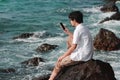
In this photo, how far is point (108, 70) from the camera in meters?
11.6

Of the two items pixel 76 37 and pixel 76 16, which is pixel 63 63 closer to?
pixel 76 37

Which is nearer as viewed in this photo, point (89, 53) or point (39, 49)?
point (89, 53)

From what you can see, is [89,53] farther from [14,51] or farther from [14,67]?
[14,51]

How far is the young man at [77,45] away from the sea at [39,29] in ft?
21.4

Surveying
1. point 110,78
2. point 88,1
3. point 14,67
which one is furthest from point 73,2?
point 110,78

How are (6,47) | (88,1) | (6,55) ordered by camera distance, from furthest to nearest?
(88,1) → (6,47) → (6,55)

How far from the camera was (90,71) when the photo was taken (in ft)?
37.5

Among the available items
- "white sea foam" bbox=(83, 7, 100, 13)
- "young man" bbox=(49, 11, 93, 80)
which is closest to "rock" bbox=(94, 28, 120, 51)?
"young man" bbox=(49, 11, 93, 80)

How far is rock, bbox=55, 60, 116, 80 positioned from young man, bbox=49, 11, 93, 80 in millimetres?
185

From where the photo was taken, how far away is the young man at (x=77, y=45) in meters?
11.0

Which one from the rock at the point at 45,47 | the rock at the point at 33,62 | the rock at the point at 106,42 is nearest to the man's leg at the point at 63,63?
the rock at the point at 33,62

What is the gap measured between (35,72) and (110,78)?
8.49 m

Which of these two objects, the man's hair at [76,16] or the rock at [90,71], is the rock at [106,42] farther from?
the man's hair at [76,16]

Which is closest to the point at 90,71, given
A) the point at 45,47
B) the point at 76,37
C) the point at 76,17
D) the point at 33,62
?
the point at 76,37
